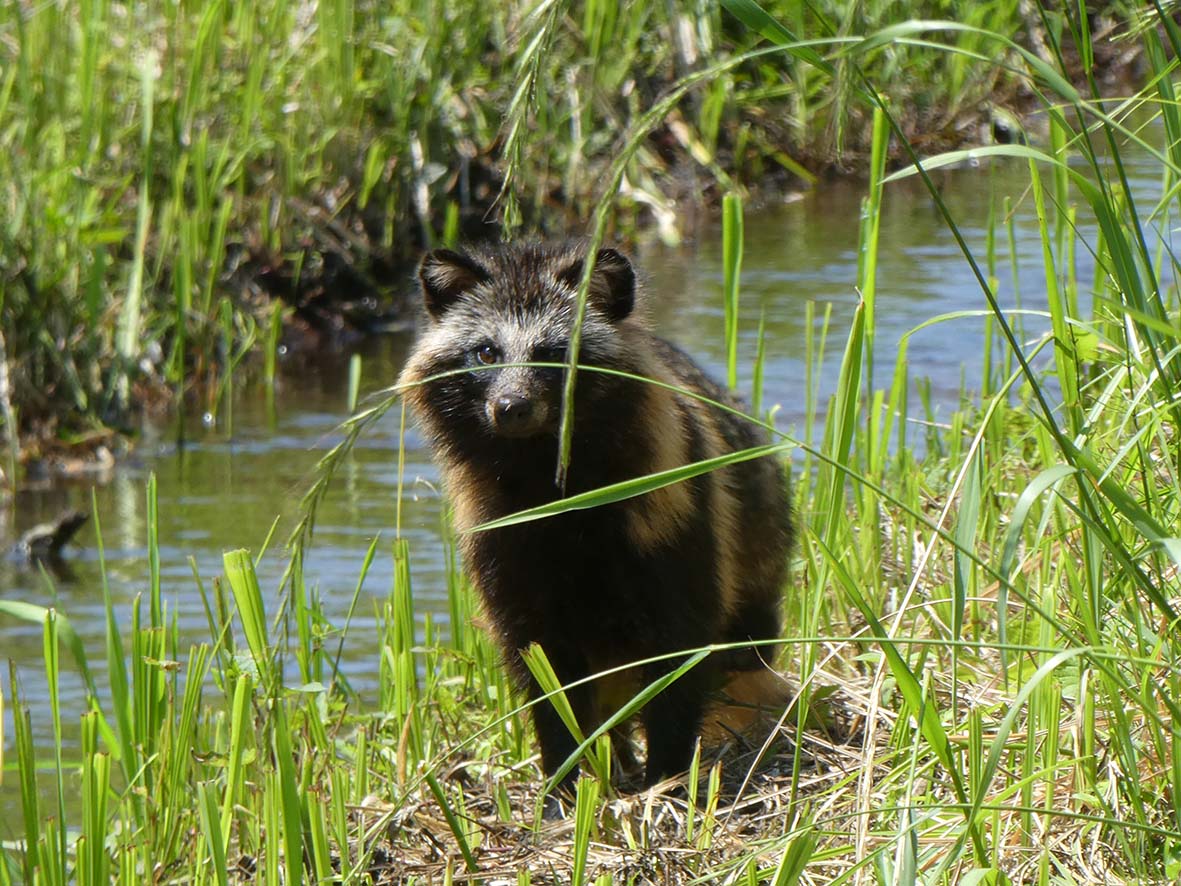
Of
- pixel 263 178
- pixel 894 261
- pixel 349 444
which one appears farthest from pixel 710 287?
pixel 349 444

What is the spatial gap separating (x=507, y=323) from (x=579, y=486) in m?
0.48

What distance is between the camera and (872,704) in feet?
8.86

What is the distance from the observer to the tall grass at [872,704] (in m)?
2.34

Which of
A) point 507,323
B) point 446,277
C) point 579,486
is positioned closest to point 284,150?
point 446,277

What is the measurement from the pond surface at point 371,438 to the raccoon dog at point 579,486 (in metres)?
1.97

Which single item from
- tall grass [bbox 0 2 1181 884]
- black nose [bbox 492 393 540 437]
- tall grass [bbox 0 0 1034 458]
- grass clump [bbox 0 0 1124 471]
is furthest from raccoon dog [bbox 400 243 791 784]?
tall grass [bbox 0 0 1034 458]

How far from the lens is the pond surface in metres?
7.21

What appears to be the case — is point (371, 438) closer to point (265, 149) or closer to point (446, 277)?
point (265, 149)

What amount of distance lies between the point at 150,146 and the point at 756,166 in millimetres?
5156

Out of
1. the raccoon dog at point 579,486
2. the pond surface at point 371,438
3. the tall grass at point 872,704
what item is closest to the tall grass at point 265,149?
the pond surface at point 371,438

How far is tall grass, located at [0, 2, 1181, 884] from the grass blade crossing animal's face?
0.52 m

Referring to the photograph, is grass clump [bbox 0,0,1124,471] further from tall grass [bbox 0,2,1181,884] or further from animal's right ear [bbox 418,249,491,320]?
tall grass [bbox 0,2,1181,884]

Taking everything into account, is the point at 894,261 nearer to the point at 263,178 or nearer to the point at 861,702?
the point at 263,178

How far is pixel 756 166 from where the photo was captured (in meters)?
12.4
